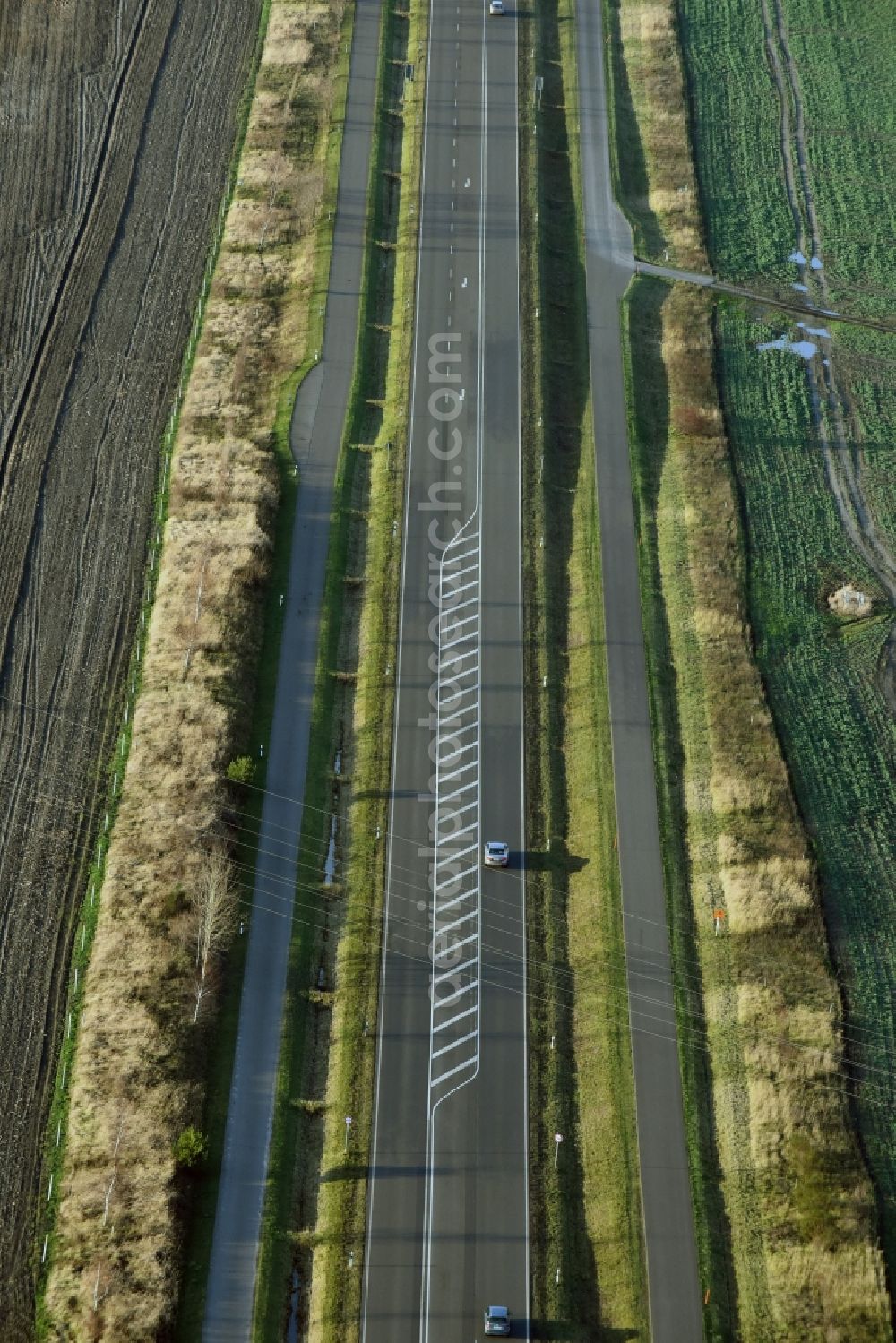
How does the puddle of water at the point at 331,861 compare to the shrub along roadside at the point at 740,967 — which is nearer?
the shrub along roadside at the point at 740,967

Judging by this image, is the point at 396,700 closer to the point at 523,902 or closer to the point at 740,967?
the point at 523,902

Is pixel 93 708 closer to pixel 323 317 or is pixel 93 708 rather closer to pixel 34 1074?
pixel 34 1074

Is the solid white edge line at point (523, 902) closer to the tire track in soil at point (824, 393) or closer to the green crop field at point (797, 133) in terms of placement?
the green crop field at point (797, 133)

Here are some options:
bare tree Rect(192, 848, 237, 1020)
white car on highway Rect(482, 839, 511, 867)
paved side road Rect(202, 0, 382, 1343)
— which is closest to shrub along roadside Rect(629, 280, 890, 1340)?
white car on highway Rect(482, 839, 511, 867)

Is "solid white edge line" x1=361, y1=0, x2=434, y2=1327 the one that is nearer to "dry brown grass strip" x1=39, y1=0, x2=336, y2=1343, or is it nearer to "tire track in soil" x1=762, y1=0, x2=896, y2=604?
"dry brown grass strip" x1=39, y1=0, x2=336, y2=1343

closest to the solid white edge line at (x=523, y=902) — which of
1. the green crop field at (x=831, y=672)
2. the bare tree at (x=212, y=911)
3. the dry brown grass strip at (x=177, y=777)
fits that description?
the green crop field at (x=831, y=672)
